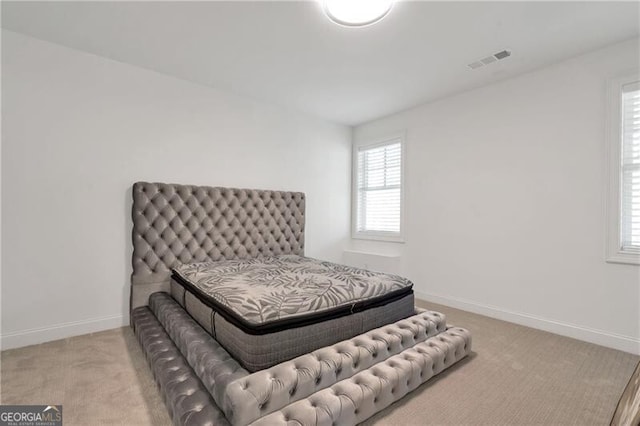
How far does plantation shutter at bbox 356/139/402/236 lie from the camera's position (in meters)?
4.64

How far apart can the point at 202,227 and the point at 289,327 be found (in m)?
2.11

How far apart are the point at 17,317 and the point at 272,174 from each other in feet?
9.75

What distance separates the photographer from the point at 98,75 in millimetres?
2951

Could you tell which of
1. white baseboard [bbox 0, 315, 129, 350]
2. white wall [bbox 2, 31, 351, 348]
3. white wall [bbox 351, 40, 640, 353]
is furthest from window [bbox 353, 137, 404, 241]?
white baseboard [bbox 0, 315, 129, 350]

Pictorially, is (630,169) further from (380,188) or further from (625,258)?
(380,188)

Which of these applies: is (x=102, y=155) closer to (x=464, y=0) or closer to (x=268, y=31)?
(x=268, y=31)

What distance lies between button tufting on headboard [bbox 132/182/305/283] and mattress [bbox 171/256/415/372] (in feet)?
→ 2.48

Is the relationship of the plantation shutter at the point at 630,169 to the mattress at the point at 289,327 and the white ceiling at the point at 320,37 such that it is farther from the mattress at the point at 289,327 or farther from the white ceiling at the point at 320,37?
the mattress at the point at 289,327

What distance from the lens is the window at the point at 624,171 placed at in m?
2.62

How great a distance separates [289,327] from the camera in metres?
1.77

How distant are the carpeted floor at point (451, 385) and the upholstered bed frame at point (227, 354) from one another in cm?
15
